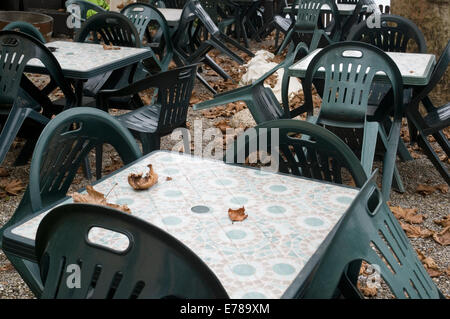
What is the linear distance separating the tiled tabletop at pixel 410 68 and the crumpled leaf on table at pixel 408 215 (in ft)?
3.18

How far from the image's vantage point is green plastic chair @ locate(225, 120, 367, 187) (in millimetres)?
2473

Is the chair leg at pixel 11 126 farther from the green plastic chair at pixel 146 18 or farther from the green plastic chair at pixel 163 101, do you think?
the green plastic chair at pixel 146 18

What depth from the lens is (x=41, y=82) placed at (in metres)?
7.82

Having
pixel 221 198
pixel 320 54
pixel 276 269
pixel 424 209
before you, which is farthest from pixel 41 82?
pixel 276 269

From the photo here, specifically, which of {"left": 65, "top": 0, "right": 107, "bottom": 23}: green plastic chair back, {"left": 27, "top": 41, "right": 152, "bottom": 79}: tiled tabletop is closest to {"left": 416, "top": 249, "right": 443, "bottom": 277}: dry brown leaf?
{"left": 27, "top": 41, "right": 152, "bottom": 79}: tiled tabletop

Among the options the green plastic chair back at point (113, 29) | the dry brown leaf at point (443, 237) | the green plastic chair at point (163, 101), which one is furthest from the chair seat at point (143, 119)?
the dry brown leaf at point (443, 237)

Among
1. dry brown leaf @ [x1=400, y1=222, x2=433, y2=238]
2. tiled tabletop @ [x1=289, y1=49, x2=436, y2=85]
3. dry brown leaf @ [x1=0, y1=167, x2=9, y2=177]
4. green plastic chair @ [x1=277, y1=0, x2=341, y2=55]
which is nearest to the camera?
dry brown leaf @ [x1=400, y1=222, x2=433, y2=238]

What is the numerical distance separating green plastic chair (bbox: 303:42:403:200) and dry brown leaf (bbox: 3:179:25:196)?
2.40 meters

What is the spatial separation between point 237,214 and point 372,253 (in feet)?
2.28

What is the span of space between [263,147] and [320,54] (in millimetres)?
1731

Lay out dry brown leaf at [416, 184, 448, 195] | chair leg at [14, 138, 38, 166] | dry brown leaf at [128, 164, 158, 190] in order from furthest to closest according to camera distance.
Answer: chair leg at [14, 138, 38, 166], dry brown leaf at [416, 184, 448, 195], dry brown leaf at [128, 164, 158, 190]

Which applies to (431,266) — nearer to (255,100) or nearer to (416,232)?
(416,232)

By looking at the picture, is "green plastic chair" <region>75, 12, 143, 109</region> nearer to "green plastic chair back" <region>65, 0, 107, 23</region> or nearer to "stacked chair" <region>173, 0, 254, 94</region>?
"green plastic chair back" <region>65, 0, 107, 23</region>

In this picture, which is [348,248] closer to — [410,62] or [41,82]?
[410,62]
